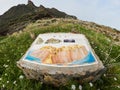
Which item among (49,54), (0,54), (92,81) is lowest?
(0,54)

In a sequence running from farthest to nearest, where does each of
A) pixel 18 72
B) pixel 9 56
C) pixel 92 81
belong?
pixel 9 56 < pixel 18 72 < pixel 92 81

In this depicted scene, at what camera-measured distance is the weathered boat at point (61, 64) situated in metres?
12.7

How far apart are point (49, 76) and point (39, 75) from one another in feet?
1.46

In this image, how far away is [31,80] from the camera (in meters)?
13.6

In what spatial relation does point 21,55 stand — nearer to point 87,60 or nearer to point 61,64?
point 61,64

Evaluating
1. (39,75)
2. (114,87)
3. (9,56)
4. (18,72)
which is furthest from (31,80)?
(9,56)

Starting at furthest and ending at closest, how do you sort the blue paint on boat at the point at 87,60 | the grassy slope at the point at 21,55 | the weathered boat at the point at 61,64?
the grassy slope at the point at 21,55
the blue paint on boat at the point at 87,60
the weathered boat at the point at 61,64

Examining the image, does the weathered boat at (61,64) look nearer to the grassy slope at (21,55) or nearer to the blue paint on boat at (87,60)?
the blue paint on boat at (87,60)

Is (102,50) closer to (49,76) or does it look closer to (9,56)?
(9,56)

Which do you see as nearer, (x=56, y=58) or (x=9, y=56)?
(x=56, y=58)

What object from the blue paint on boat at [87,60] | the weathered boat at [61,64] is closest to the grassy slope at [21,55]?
the weathered boat at [61,64]

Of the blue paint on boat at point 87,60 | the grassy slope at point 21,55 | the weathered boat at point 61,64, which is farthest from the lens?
the grassy slope at point 21,55

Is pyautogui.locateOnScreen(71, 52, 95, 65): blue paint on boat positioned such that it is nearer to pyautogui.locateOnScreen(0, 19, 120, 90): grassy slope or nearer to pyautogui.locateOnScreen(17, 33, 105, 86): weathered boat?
pyautogui.locateOnScreen(17, 33, 105, 86): weathered boat

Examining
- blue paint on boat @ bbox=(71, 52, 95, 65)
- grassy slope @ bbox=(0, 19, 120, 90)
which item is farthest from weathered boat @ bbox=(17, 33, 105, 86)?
grassy slope @ bbox=(0, 19, 120, 90)
